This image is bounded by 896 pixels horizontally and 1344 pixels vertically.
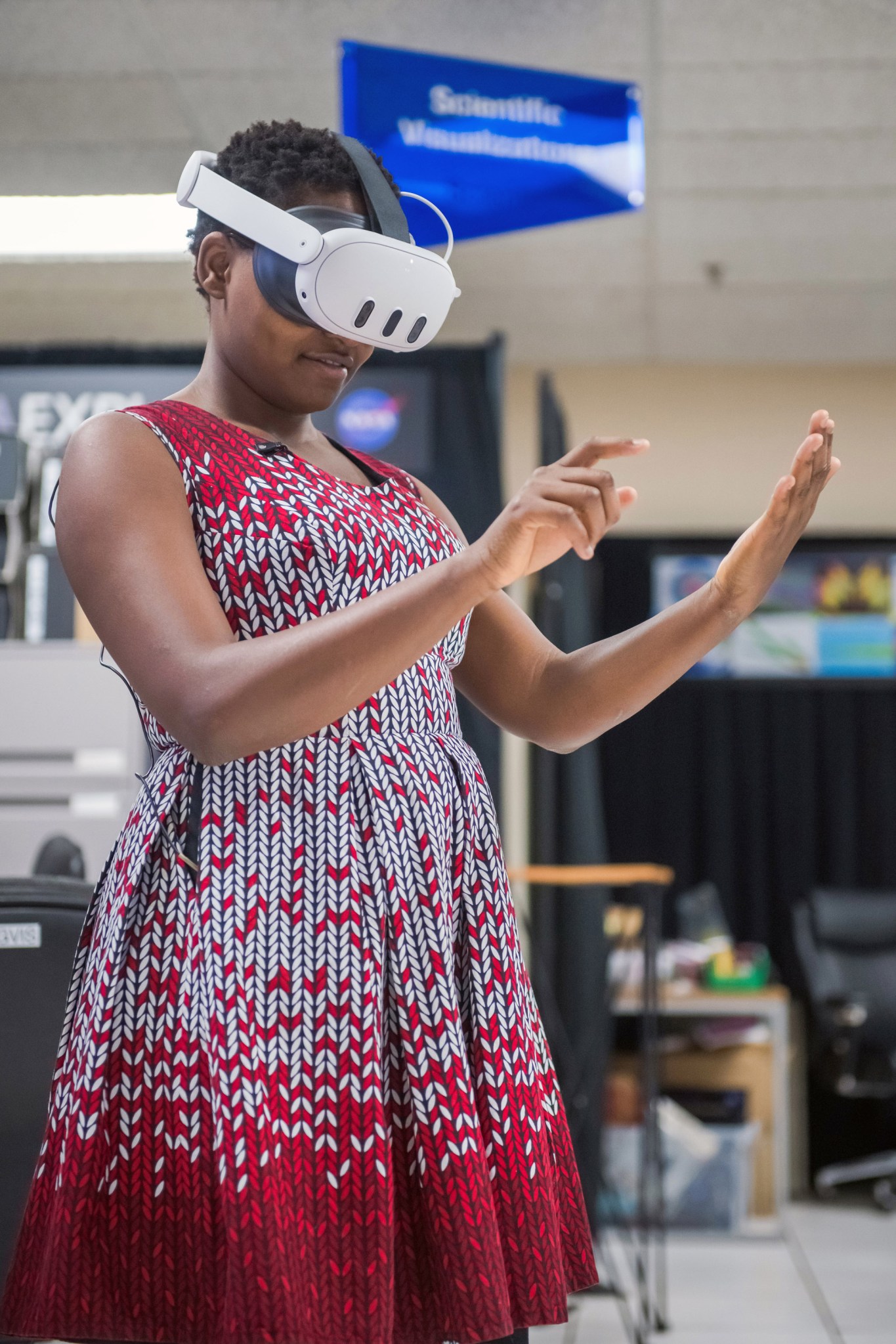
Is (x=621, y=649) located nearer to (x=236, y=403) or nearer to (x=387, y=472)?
(x=387, y=472)

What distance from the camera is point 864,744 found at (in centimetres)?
588

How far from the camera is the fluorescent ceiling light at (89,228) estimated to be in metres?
4.55

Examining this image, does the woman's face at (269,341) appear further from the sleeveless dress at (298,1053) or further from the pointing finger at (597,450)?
the pointing finger at (597,450)

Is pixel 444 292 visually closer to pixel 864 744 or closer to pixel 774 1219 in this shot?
pixel 774 1219

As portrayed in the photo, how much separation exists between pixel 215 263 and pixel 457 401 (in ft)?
13.4

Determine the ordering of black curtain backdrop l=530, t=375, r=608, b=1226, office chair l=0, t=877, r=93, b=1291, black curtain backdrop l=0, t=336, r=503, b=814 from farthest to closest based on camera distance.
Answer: black curtain backdrop l=0, t=336, r=503, b=814 < black curtain backdrop l=530, t=375, r=608, b=1226 < office chair l=0, t=877, r=93, b=1291

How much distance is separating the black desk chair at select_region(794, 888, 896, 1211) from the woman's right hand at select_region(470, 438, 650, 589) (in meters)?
4.69

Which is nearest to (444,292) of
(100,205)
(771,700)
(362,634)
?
(362,634)

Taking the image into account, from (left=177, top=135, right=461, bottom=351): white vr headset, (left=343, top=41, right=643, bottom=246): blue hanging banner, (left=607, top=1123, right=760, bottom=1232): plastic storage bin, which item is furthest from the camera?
(left=607, top=1123, right=760, bottom=1232): plastic storage bin

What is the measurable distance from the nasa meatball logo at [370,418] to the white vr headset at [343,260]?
4050 mm

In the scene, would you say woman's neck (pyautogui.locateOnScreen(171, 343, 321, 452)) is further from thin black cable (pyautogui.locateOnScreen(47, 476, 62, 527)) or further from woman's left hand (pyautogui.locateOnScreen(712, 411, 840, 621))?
woman's left hand (pyautogui.locateOnScreen(712, 411, 840, 621))

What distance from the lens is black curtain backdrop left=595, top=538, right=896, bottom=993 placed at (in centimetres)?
584

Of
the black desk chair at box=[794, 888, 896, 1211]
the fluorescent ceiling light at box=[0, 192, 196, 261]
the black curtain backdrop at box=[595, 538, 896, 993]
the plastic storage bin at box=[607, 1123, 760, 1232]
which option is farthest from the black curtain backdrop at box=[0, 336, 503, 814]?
the black desk chair at box=[794, 888, 896, 1211]

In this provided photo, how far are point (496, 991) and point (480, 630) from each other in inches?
12.2
